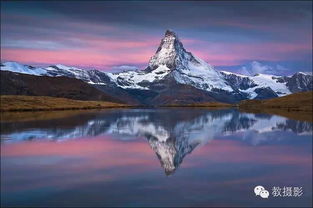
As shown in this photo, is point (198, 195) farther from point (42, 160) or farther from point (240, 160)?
point (42, 160)

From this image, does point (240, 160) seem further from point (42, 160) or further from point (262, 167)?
point (42, 160)

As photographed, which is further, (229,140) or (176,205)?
(229,140)

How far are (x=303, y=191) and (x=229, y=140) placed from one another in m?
37.6

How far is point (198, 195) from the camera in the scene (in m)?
30.6

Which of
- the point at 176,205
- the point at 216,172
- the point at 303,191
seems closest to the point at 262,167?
the point at 216,172

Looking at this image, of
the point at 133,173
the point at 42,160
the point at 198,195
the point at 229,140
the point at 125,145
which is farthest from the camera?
the point at 229,140

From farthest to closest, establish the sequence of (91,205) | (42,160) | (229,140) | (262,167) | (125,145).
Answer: (229,140) → (125,145) → (42,160) → (262,167) → (91,205)

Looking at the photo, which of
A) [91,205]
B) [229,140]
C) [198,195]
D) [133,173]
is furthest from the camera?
[229,140]

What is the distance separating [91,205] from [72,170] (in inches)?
502

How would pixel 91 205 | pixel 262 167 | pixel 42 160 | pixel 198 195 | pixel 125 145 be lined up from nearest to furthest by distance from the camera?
pixel 91 205, pixel 198 195, pixel 262 167, pixel 42 160, pixel 125 145

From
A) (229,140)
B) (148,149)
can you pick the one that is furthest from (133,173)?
(229,140)

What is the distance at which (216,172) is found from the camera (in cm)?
3941

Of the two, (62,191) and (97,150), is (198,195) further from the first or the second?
(97,150)

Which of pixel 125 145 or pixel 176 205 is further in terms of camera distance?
pixel 125 145
